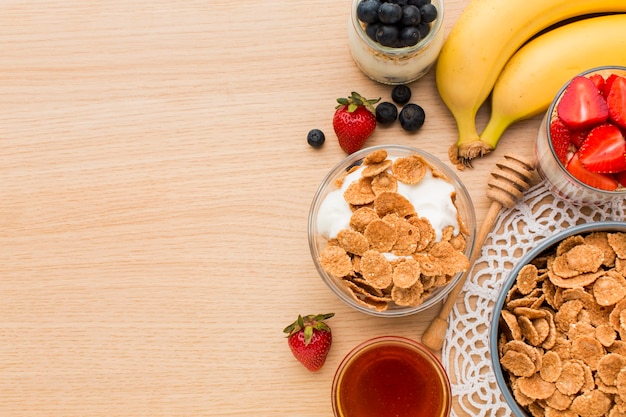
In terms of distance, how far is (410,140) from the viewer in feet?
3.92

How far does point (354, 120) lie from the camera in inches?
44.8

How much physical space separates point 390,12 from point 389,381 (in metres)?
0.62

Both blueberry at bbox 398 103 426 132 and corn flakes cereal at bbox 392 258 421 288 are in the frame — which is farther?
blueberry at bbox 398 103 426 132

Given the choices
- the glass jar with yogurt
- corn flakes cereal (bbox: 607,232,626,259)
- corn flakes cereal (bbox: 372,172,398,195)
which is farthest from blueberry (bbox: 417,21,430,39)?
corn flakes cereal (bbox: 607,232,626,259)

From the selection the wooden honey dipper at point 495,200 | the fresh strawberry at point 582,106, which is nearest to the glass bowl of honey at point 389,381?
the wooden honey dipper at point 495,200

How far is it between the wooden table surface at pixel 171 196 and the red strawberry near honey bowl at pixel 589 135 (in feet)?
0.40

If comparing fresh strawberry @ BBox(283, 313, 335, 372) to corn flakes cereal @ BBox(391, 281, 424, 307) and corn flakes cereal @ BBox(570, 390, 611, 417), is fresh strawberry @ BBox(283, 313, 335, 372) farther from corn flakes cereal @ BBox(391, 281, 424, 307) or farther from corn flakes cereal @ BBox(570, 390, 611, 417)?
corn flakes cereal @ BBox(570, 390, 611, 417)

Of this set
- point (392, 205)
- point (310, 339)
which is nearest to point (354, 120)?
point (392, 205)

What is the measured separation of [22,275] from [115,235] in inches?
7.8

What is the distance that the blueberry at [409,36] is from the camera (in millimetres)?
1038

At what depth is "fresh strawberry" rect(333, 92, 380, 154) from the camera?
3.74 feet

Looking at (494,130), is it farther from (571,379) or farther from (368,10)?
(571,379)

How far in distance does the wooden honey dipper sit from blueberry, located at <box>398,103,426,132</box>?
16 centimetres

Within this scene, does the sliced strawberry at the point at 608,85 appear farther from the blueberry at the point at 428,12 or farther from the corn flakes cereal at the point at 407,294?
the corn flakes cereal at the point at 407,294
